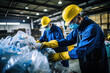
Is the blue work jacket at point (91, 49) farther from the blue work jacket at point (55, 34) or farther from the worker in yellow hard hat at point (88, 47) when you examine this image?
the blue work jacket at point (55, 34)

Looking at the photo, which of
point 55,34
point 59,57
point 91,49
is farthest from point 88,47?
point 55,34

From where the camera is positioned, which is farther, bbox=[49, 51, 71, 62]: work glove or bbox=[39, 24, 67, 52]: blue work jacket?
bbox=[39, 24, 67, 52]: blue work jacket

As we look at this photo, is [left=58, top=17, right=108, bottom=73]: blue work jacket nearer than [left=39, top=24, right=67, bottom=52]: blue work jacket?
Yes

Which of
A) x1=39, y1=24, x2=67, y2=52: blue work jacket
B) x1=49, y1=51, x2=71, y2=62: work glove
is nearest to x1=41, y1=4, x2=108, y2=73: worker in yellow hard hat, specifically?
x1=49, y1=51, x2=71, y2=62: work glove

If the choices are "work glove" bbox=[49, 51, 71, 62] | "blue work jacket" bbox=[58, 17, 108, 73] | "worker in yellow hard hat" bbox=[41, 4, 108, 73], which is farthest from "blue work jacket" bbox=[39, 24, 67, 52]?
"work glove" bbox=[49, 51, 71, 62]

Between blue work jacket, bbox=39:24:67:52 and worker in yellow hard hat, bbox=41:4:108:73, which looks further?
blue work jacket, bbox=39:24:67:52

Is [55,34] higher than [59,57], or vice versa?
[55,34]

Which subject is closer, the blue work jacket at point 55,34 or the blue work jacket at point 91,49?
the blue work jacket at point 91,49

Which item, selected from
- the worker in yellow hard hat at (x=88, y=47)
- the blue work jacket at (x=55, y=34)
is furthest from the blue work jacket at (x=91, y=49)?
the blue work jacket at (x=55, y=34)

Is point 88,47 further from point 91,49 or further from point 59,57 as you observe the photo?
point 59,57

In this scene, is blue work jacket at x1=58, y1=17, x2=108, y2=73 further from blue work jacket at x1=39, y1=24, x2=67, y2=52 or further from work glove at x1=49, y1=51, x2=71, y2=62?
blue work jacket at x1=39, y1=24, x2=67, y2=52

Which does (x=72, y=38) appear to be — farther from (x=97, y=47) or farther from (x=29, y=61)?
(x=29, y=61)

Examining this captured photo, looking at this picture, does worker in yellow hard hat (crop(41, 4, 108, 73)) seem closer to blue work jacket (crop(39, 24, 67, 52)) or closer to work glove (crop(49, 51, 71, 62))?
work glove (crop(49, 51, 71, 62))

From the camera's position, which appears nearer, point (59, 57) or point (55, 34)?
point (59, 57)
